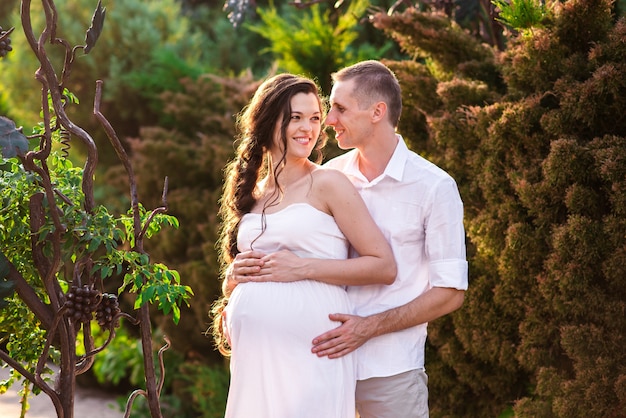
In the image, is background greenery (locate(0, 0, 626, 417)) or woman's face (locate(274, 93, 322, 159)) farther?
background greenery (locate(0, 0, 626, 417))

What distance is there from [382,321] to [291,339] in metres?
0.34

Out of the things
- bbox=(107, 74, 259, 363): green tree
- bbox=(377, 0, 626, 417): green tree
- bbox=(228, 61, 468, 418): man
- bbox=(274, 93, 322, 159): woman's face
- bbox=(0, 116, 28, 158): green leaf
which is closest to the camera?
bbox=(0, 116, 28, 158): green leaf

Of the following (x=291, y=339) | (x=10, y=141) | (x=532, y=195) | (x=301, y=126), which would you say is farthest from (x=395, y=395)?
(x=10, y=141)

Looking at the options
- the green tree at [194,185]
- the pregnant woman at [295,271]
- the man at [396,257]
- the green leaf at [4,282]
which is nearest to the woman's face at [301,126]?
→ the pregnant woman at [295,271]

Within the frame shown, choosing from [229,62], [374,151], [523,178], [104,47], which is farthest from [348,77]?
[229,62]

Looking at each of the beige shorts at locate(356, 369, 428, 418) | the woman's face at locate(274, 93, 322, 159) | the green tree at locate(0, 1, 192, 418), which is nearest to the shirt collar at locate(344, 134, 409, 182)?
the woman's face at locate(274, 93, 322, 159)

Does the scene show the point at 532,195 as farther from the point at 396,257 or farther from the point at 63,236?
the point at 63,236

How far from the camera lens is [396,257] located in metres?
3.11

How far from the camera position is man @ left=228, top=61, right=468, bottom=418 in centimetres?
299

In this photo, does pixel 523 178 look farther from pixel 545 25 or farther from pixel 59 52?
pixel 59 52

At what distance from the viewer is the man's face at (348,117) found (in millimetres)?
3178

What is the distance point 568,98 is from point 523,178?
1.29ft

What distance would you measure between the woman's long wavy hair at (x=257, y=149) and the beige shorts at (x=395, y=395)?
0.62 m

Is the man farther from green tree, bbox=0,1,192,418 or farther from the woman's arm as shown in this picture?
green tree, bbox=0,1,192,418
